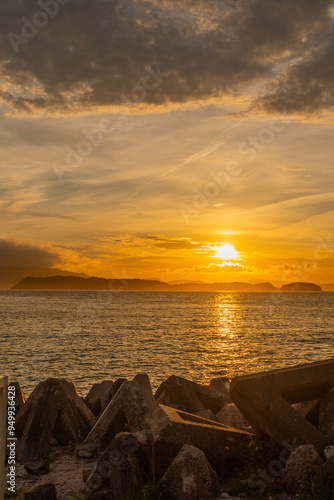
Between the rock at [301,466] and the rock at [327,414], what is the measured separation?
1.15m

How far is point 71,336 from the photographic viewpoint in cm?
5812

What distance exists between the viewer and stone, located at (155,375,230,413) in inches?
486

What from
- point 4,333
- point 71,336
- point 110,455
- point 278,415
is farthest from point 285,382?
point 4,333

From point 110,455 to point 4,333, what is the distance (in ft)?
185

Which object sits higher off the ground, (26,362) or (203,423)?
(203,423)

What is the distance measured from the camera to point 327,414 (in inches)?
344

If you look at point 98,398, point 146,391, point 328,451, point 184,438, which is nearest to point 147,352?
point 98,398

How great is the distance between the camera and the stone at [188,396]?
12344 mm

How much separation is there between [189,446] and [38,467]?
10.7 ft

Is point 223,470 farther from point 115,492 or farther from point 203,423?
point 115,492

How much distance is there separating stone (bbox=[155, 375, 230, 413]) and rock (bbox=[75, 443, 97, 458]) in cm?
289

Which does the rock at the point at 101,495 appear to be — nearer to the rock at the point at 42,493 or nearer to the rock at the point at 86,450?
the rock at the point at 42,493

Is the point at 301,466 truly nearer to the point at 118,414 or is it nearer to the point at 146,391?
the point at 118,414

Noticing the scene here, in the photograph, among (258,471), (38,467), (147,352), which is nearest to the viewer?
(258,471)
